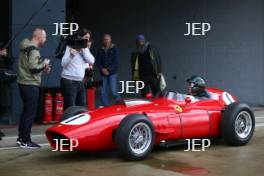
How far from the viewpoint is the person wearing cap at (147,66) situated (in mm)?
10867

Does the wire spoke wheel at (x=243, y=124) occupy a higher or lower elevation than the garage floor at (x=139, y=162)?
higher

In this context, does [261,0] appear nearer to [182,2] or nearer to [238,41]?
[238,41]

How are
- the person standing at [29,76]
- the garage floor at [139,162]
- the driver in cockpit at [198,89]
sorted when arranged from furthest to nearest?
the driver in cockpit at [198,89]
the person standing at [29,76]
the garage floor at [139,162]

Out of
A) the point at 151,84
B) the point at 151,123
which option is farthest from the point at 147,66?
the point at 151,123

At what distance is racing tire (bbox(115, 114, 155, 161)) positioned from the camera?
276 inches

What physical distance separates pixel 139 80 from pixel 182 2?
4602mm

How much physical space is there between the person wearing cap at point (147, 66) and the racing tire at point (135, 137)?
140 inches

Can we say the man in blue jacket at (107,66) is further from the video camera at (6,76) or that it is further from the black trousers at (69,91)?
the video camera at (6,76)

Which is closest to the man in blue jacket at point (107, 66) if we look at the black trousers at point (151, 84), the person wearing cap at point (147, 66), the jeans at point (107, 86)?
the jeans at point (107, 86)

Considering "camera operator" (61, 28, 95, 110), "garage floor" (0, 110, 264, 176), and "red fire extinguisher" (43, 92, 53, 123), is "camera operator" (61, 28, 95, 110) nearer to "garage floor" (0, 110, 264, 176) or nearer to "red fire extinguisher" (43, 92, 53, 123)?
"garage floor" (0, 110, 264, 176)

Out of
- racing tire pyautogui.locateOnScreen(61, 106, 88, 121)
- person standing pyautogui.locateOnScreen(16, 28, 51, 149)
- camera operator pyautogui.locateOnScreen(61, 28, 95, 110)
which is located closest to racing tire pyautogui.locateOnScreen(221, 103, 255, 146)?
racing tire pyautogui.locateOnScreen(61, 106, 88, 121)

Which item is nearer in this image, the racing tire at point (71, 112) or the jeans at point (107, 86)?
the racing tire at point (71, 112)

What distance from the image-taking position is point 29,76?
8016 millimetres

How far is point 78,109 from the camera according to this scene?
25.8 feet
